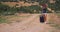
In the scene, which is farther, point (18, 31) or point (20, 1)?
point (20, 1)

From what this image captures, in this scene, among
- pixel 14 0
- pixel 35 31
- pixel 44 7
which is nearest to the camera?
pixel 35 31

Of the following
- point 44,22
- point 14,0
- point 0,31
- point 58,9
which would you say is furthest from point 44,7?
point 14,0

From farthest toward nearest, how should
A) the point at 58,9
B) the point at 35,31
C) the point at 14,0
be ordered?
the point at 14,0 → the point at 58,9 → the point at 35,31

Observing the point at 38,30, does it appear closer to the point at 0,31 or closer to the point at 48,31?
the point at 48,31

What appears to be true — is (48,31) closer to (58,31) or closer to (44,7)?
(58,31)

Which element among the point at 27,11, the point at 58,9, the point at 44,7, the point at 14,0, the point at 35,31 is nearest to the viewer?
the point at 35,31

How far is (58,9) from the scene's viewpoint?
2381 centimetres

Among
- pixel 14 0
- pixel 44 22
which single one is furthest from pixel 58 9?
pixel 44 22

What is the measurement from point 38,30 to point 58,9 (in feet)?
44.6

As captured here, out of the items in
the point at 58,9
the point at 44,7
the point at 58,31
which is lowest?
the point at 58,9

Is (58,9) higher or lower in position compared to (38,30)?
lower

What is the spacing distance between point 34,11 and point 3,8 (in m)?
3.21

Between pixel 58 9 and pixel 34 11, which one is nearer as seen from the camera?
pixel 34 11

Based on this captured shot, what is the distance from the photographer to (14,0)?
2583 cm
